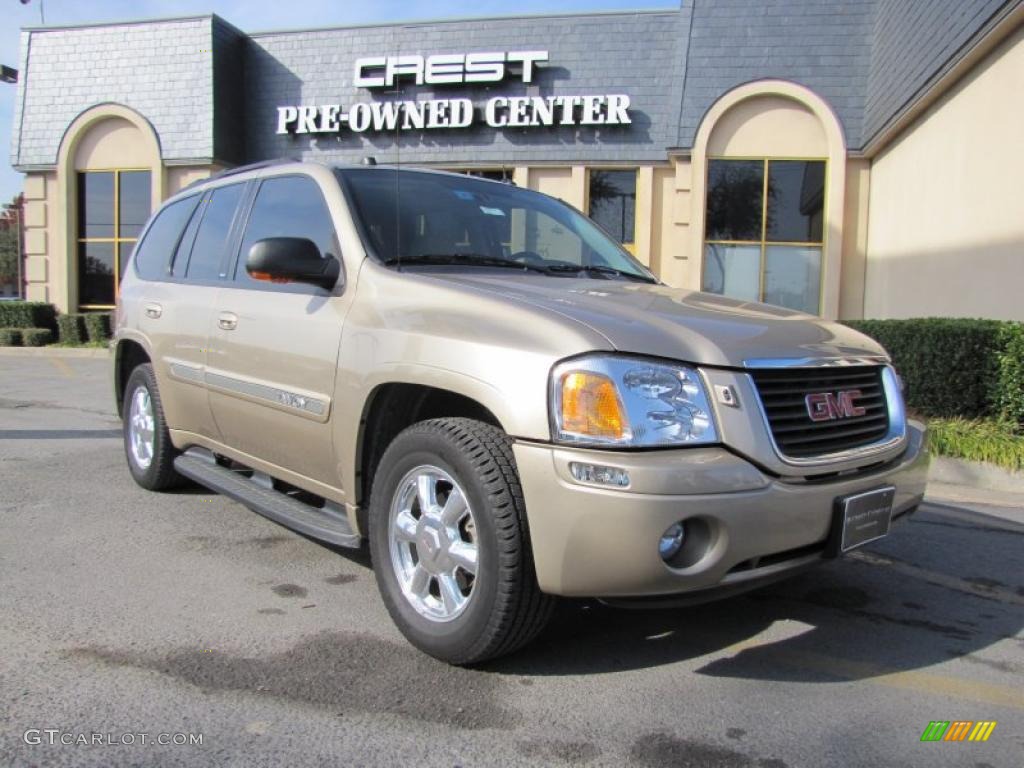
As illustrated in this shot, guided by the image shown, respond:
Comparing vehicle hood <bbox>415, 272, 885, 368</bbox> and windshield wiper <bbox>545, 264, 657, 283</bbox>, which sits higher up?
windshield wiper <bbox>545, 264, 657, 283</bbox>

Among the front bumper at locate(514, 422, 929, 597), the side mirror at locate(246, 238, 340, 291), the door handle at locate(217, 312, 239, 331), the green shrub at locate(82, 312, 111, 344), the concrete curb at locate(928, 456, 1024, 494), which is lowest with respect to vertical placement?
the concrete curb at locate(928, 456, 1024, 494)

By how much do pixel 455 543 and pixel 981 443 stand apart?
541 centimetres

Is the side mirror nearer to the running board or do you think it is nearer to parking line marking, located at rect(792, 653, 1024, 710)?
the running board

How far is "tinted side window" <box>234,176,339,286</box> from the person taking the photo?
146 inches

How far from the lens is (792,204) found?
1434 centimetres

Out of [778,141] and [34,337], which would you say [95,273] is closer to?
[34,337]

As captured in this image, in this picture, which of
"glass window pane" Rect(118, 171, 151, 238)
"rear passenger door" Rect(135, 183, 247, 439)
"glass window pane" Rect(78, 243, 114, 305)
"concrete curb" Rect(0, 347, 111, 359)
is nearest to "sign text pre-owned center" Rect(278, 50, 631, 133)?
"glass window pane" Rect(118, 171, 151, 238)

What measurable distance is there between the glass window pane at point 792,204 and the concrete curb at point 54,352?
1286 cm

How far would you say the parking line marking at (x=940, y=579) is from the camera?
154 inches

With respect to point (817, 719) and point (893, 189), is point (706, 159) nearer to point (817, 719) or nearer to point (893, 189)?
point (893, 189)

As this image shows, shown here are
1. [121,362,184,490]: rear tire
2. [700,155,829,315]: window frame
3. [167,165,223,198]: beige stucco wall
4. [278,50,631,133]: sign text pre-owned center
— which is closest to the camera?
[121,362,184,490]: rear tire

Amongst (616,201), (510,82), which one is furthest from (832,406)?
(510,82)

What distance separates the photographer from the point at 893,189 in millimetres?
12672

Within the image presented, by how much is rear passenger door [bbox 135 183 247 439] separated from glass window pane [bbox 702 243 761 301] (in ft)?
35.4
